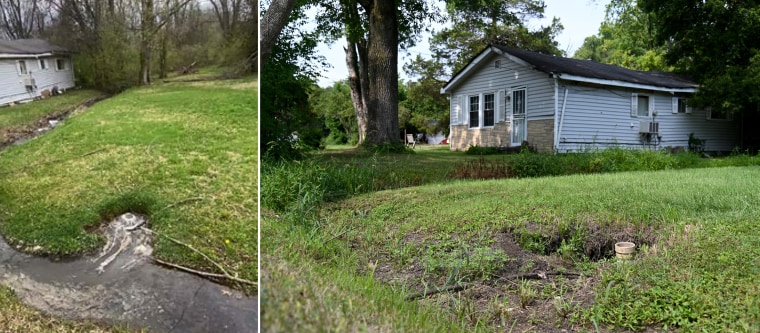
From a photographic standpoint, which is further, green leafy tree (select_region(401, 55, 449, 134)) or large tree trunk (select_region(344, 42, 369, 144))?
green leafy tree (select_region(401, 55, 449, 134))

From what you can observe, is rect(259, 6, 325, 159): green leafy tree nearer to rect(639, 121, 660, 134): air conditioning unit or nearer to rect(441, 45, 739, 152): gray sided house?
rect(441, 45, 739, 152): gray sided house

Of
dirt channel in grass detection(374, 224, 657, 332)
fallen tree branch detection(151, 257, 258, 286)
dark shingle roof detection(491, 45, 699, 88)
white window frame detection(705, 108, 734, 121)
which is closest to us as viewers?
fallen tree branch detection(151, 257, 258, 286)

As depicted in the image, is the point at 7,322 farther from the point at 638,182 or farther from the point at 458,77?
the point at 458,77

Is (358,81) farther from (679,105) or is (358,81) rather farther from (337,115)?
(337,115)

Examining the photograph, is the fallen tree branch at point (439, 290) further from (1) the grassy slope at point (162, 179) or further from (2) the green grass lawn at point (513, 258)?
(1) the grassy slope at point (162, 179)

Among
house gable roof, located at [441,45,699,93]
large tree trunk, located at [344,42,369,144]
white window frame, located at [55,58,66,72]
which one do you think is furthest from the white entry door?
white window frame, located at [55,58,66,72]

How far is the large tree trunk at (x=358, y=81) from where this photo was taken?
18.2m

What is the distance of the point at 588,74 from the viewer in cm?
1307

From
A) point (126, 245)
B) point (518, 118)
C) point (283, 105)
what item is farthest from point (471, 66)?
point (126, 245)

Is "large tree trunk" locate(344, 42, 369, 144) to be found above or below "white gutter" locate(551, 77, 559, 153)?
above

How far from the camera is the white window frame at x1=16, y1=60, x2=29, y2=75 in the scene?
1.69 m

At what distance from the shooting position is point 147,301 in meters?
1.43

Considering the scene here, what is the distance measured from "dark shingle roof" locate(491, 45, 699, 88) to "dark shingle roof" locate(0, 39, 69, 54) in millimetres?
12043

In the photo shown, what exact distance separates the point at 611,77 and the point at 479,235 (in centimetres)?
1149
